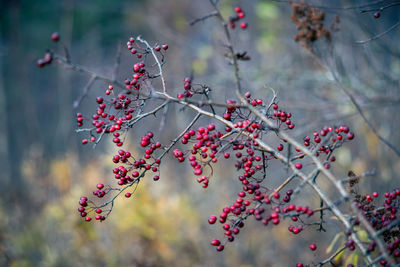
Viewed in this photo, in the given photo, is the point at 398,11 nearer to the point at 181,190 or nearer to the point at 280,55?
the point at 280,55

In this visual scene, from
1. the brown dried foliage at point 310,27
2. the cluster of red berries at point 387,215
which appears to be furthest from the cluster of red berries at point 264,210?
the brown dried foliage at point 310,27

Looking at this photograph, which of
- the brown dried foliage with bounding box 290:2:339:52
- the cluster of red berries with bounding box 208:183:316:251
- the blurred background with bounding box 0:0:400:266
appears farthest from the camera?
the blurred background with bounding box 0:0:400:266

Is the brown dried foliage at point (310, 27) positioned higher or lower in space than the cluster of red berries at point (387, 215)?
higher

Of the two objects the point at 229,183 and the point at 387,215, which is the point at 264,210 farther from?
the point at 229,183

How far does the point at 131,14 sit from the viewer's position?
38.9 feet

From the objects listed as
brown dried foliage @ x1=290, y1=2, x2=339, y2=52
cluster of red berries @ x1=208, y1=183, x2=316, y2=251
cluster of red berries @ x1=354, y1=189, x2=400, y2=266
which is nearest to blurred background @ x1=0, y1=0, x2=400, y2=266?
brown dried foliage @ x1=290, y1=2, x2=339, y2=52

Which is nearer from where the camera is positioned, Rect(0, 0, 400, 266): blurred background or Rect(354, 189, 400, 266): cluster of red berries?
Rect(354, 189, 400, 266): cluster of red berries

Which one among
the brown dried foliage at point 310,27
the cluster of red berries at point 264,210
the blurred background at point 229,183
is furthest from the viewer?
the blurred background at point 229,183

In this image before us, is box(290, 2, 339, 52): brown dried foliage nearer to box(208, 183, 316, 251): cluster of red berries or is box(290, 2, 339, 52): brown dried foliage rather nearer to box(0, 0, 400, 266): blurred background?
box(0, 0, 400, 266): blurred background

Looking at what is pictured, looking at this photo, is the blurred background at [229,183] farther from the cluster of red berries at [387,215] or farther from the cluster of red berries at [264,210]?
the cluster of red berries at [264,210]

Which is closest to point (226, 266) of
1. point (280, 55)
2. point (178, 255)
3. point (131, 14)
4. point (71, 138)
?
point (178, 255)

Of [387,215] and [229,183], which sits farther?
[229,183]

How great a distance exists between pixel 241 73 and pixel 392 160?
2.14m

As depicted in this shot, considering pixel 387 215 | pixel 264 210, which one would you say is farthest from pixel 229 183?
pixel 264 210
